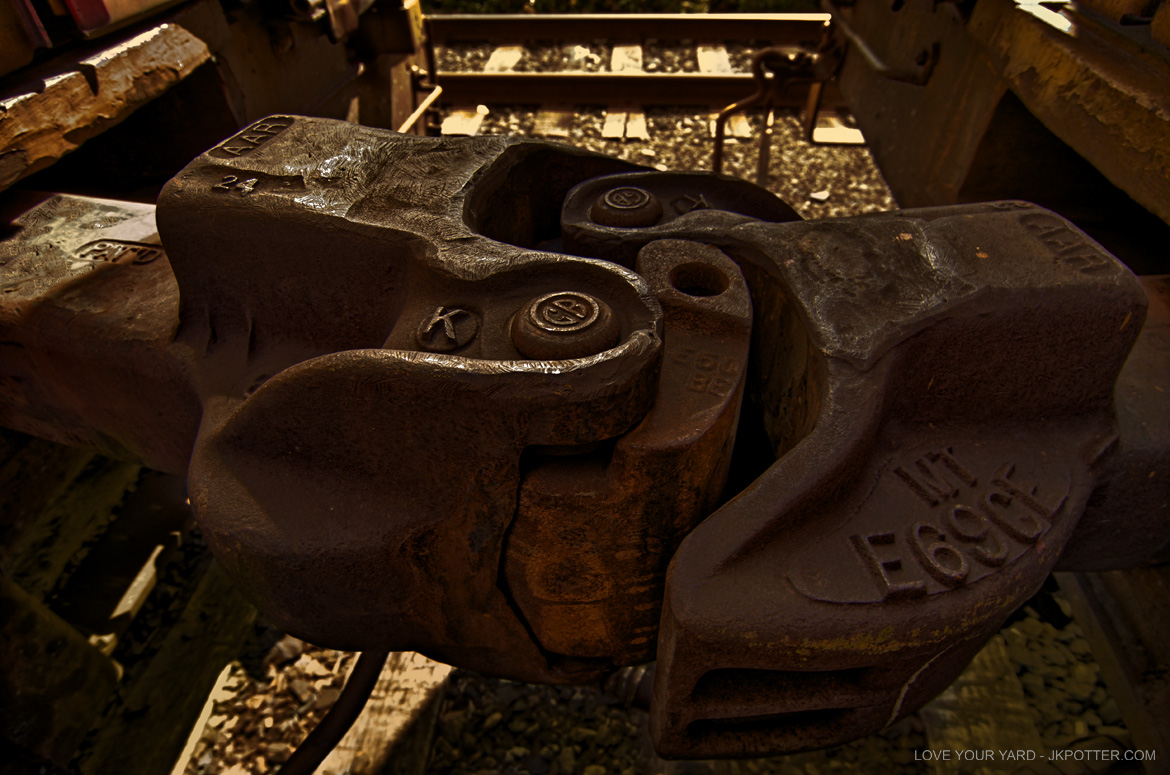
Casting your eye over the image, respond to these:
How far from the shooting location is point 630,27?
19.2ft

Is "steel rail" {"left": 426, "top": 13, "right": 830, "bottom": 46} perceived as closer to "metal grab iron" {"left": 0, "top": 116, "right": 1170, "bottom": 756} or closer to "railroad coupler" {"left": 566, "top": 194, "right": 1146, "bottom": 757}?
"metal grab iron" {"left": 0, "top": 116, "right": 1170, "bottom": 756}

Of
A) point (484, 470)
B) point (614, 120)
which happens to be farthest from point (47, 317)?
point (614, 120)

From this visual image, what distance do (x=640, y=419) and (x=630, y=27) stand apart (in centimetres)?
544

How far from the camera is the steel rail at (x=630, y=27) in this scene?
5.72 metres

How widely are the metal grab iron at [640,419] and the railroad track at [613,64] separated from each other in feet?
11.2

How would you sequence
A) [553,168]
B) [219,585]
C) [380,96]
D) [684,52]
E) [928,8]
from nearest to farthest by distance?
1. [553,168]
2. [219,585]
3. [928,8]
4. [380,96]
5. [684,52]

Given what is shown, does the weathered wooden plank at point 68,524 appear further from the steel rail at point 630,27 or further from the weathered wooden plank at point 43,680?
the steel rail at point 630,27

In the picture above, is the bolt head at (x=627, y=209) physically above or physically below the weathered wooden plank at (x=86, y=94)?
below

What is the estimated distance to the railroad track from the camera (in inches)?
204

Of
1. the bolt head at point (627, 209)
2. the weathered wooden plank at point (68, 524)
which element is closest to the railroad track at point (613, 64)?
the weathered wooden plank at point (68, 524)

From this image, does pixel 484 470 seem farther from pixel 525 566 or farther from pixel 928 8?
pixel 928 8

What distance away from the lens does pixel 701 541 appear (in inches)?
50.1

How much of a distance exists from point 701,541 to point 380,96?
131 inches

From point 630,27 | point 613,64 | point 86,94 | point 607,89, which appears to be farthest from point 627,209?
point 630,27
